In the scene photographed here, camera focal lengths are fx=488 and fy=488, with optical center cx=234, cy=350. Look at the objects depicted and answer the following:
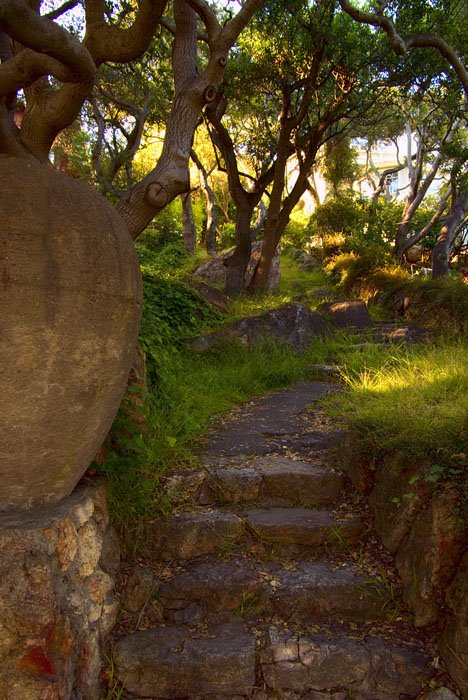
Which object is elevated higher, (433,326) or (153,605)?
(433,326)

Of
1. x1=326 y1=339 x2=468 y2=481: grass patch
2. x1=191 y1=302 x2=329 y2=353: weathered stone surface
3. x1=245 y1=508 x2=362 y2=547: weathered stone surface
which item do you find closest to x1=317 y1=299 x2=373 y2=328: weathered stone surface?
x1=191 y1=302 x2=329 y2=353: weathered stone surface

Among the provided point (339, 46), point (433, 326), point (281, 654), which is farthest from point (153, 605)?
point (339, 46)

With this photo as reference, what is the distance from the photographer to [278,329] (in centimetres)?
645

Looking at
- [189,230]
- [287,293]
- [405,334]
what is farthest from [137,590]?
[189,230]

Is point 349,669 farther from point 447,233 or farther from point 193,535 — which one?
point 447,233

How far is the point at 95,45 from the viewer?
2.90 m

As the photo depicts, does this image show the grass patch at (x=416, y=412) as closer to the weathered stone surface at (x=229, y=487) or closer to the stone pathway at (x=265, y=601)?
the stone pathway at (x=265, y=601)

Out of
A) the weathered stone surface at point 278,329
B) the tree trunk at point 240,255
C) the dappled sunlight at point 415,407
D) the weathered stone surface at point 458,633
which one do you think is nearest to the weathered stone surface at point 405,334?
the weathered stone surface at point 278,329

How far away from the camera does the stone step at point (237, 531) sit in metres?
2.75

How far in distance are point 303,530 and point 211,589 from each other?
63 centimetres

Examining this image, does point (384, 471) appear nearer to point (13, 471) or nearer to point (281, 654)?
point (281, 654)

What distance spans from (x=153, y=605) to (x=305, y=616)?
0.78 meters

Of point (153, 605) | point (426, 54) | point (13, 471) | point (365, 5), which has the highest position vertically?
point (365, 5)

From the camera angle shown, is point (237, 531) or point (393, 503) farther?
point (237, 531)
